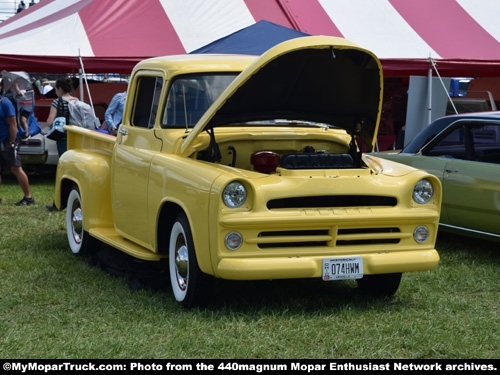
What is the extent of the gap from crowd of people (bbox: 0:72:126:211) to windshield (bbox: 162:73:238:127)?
4.23 meters

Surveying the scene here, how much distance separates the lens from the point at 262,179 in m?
6.05

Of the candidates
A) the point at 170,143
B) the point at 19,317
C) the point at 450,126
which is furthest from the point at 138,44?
the point at 19,317

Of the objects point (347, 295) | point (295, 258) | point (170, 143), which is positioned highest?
point (170, 143)

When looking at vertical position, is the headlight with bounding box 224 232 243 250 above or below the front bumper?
above

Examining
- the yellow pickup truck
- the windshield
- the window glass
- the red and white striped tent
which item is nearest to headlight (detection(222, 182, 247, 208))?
the yellow pickup truck

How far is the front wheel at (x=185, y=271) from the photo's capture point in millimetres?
6120

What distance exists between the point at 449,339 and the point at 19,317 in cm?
281

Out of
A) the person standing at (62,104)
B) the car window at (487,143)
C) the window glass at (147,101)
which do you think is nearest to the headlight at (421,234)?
the window glass at (147,101)

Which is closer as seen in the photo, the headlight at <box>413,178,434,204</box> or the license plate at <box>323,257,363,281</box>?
the license plate at <box>323,257,363,281</box>

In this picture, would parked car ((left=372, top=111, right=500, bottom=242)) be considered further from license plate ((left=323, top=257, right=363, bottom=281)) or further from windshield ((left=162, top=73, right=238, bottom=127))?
windshield ((left=162, top=73, right=238, bottom=127))

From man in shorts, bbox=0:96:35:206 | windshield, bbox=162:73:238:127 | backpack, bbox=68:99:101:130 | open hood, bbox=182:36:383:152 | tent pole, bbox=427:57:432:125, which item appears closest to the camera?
open hood, bbox=182:36:383:152

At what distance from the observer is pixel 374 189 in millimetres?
6211

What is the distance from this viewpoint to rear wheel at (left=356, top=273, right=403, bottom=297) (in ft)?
22.0
